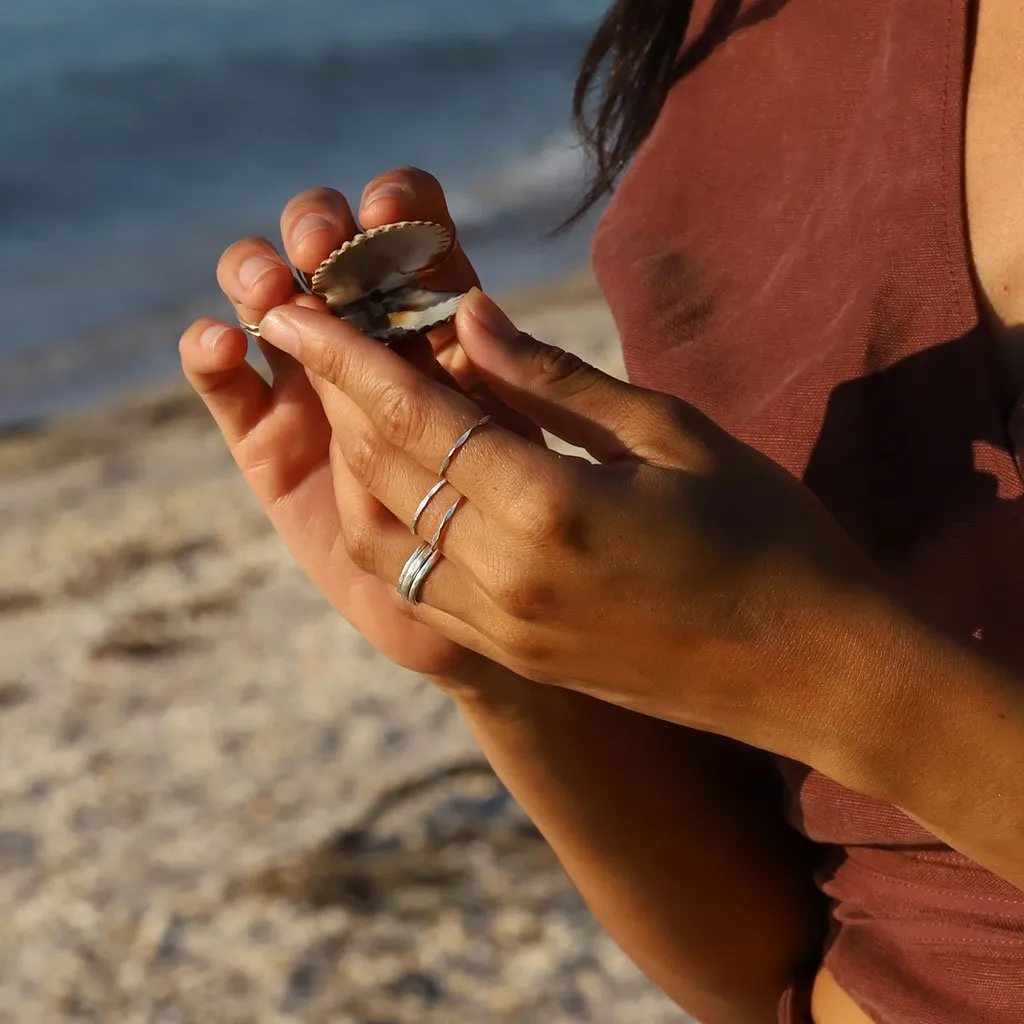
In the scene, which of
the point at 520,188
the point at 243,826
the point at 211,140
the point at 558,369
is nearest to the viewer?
the point at 558,369

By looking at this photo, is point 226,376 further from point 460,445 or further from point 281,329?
point 460,445

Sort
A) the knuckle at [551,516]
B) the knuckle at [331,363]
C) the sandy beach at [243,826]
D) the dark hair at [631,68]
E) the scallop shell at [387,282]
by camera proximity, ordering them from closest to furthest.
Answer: the knuckle at [551,516], the knuckle at [331,363], the scallop shell at [387,282], the dark hair at [631,68], the sandy beach at [243,826]

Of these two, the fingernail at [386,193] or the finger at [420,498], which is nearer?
the finger at [420,498]

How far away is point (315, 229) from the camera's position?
1.18m

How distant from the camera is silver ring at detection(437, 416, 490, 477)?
3.04 ft

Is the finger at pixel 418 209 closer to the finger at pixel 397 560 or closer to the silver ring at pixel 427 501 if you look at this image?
the finger at pixel 397 560

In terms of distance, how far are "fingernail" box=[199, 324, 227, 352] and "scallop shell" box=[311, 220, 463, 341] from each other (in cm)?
10

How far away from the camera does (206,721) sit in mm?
3367

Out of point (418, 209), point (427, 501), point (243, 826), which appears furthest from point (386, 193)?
point (243, 826)

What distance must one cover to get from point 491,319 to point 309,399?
1.07 feet

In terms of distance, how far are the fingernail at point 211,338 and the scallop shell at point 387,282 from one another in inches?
3.9

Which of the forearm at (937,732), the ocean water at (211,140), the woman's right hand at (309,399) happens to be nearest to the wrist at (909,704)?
the forearm at (937,732)

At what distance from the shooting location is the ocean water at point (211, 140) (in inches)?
294

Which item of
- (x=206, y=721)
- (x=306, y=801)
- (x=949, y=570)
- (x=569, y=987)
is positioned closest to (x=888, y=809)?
(x=949, y=570)
